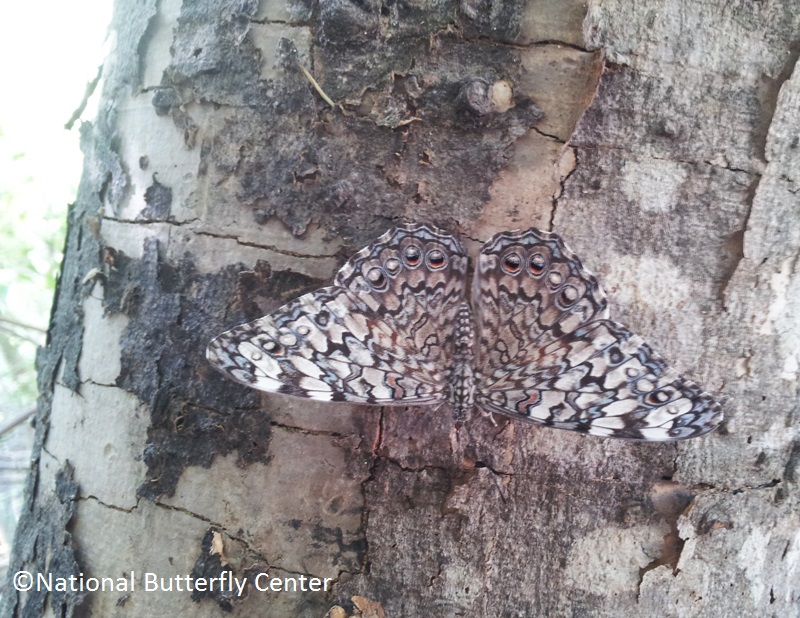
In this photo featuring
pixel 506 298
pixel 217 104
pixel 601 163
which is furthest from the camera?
pixel 506 298

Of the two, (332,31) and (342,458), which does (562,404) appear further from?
(332,31)

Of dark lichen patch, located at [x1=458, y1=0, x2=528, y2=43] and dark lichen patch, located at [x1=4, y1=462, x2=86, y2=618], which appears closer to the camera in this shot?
dark lichen patch, located at [x1=458, y1=0, x2=528, y2=43]

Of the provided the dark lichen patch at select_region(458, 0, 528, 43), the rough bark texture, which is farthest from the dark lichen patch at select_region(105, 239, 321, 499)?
the dark lichen patch at select_region(458, 0, 528, 43)

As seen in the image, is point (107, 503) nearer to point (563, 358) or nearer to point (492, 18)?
point (563, 358)

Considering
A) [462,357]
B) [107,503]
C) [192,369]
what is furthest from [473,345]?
[107,503]

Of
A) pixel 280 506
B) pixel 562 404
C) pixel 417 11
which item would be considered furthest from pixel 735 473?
pixel 417 11

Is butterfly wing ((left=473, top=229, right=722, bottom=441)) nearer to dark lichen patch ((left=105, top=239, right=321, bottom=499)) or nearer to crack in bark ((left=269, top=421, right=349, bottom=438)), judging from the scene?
crack in bark ((left=269, top=421, right=349, bottom=438))
